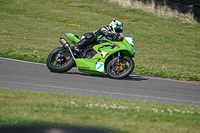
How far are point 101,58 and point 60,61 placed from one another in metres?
1.27

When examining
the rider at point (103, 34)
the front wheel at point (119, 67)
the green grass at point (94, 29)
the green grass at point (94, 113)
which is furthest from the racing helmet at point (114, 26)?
the green grass at point (94, 113)

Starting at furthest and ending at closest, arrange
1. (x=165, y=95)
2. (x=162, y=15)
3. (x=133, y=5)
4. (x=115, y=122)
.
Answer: (x=133, y=5) → (x=162, y=15) → (x=165, y=95) → (x=115, y=122)

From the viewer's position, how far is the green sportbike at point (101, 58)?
8953 millimetres

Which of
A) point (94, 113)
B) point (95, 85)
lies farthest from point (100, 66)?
point (94, 113)

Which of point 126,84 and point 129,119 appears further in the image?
point 126,84

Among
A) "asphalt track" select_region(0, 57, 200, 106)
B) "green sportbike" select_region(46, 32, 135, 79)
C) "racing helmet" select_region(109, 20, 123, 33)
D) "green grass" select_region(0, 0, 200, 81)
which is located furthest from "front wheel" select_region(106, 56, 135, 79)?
"green grass" select_region(0, 0, 200, 81)

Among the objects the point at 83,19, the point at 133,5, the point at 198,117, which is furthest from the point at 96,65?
the point at 133,5

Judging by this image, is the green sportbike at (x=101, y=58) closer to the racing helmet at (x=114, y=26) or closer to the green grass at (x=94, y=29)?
the racing helmet at (x=114, y=26)

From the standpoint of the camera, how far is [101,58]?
356 inches

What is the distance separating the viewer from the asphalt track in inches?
285

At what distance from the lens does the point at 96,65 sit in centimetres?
898

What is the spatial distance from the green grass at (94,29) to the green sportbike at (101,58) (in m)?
2.08

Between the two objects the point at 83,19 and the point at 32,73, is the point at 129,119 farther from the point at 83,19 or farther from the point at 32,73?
the point at 83,19

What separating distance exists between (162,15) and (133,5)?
377 cm
